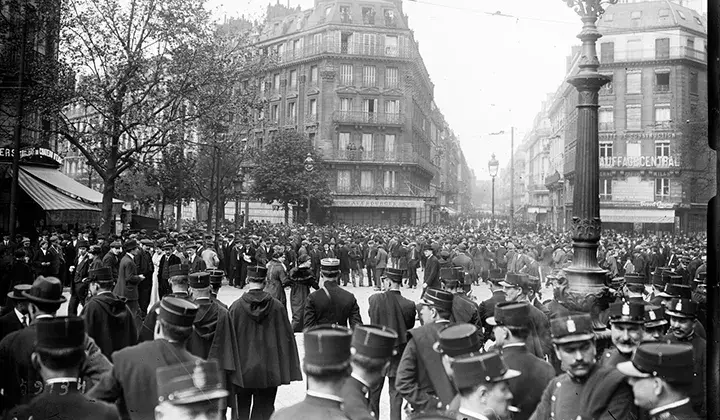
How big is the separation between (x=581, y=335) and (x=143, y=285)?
34.2 ft

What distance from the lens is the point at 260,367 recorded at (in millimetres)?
5934

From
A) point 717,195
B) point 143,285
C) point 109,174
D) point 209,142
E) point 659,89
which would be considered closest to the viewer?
point 717,195

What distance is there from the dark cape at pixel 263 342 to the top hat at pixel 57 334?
2.42 meters

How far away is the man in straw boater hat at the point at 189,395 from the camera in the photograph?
2.98m

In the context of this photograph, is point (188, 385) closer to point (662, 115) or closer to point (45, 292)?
point (45, 292)

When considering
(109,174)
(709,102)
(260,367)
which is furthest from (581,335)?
(109,174)

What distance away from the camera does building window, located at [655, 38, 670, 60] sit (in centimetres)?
2030

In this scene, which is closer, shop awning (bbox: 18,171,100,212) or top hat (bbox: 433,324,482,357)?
top hat (bbox: 433,324,482,357)

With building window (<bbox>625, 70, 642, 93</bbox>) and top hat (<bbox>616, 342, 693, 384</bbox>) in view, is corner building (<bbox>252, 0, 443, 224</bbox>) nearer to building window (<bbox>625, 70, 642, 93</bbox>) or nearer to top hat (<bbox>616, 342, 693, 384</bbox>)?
building window (<bbox>625, 70, 642, 93</bbox>)

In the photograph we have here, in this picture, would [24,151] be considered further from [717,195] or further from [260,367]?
[717,195]

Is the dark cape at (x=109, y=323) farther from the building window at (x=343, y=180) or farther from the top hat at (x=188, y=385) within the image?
the building window at (x=343, y=180)

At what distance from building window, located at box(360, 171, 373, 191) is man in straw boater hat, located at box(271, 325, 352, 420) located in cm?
4923

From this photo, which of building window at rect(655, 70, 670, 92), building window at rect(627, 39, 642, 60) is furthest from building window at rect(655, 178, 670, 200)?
building window at rect(627, 39, 642, 60)

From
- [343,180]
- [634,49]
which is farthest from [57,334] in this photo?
[343,180]
